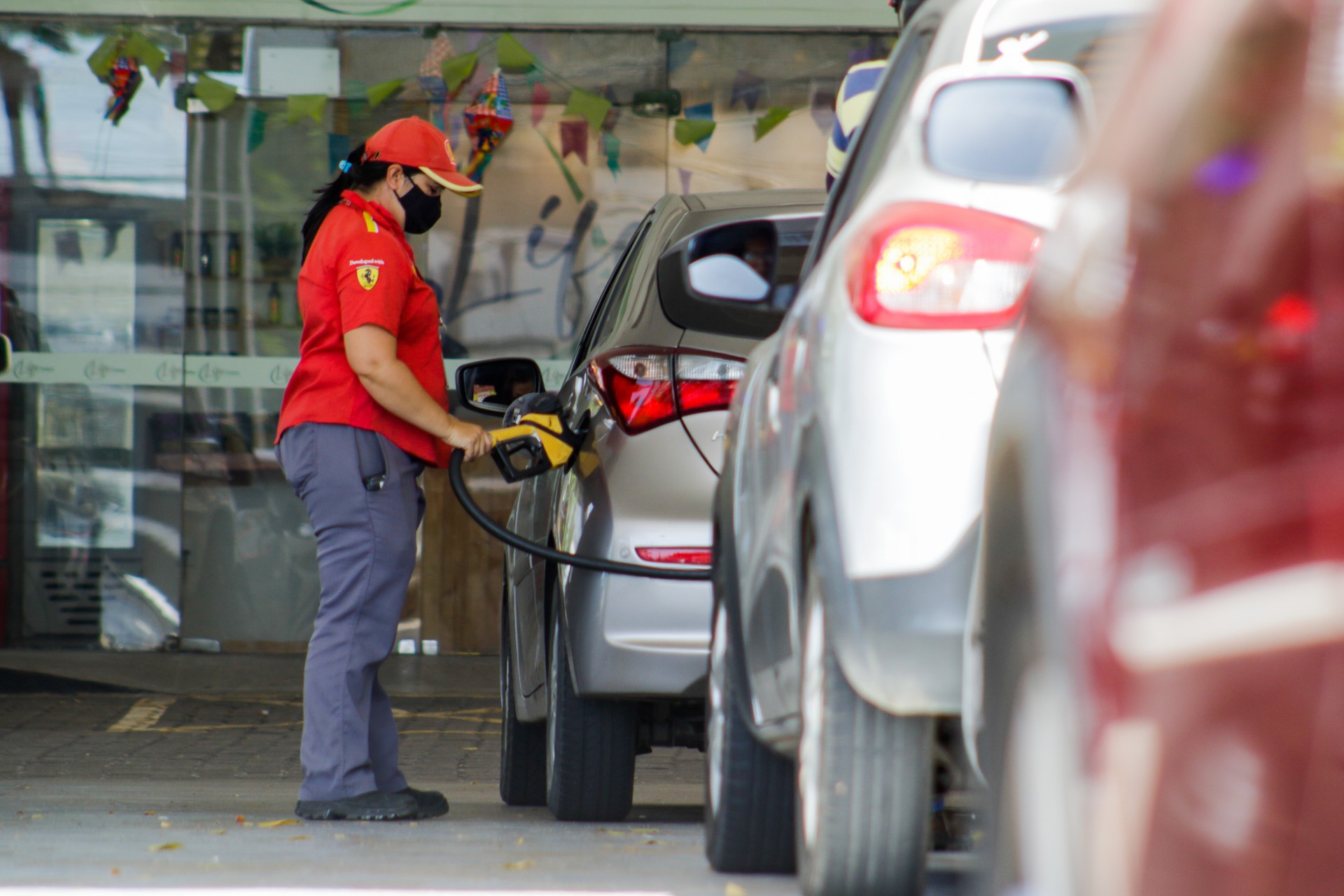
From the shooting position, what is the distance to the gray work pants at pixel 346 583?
5.17 meters

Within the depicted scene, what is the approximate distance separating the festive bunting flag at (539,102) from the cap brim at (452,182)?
5883mm

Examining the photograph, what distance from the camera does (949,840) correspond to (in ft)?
13.8

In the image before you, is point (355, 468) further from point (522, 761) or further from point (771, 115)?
point (771, 115)

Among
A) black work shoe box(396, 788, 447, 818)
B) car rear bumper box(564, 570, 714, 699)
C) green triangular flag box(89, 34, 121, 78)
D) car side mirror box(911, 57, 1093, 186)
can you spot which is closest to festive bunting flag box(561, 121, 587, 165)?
green triangular flag box(89, 34, 121, 78)

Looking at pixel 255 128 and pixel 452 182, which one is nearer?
pixel 452 182

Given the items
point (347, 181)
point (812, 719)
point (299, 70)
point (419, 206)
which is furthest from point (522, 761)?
point (299, 70)

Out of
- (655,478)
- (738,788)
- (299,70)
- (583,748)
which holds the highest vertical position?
(299,70)

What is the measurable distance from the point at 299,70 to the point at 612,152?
1.96 metres

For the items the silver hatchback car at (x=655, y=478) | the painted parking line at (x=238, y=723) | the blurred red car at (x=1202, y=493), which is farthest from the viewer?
the painted parking line at (x=238, y=723)

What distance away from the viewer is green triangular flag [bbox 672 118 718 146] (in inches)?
444

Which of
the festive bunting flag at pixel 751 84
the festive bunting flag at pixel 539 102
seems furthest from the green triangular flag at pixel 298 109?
the festive bunting flag at pixel 751 84

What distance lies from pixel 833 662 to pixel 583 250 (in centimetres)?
876

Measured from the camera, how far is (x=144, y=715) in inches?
370

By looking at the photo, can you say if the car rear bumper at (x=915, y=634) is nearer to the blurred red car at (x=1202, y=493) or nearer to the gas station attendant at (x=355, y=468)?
the blurred red car at (x=1202, y=493)
